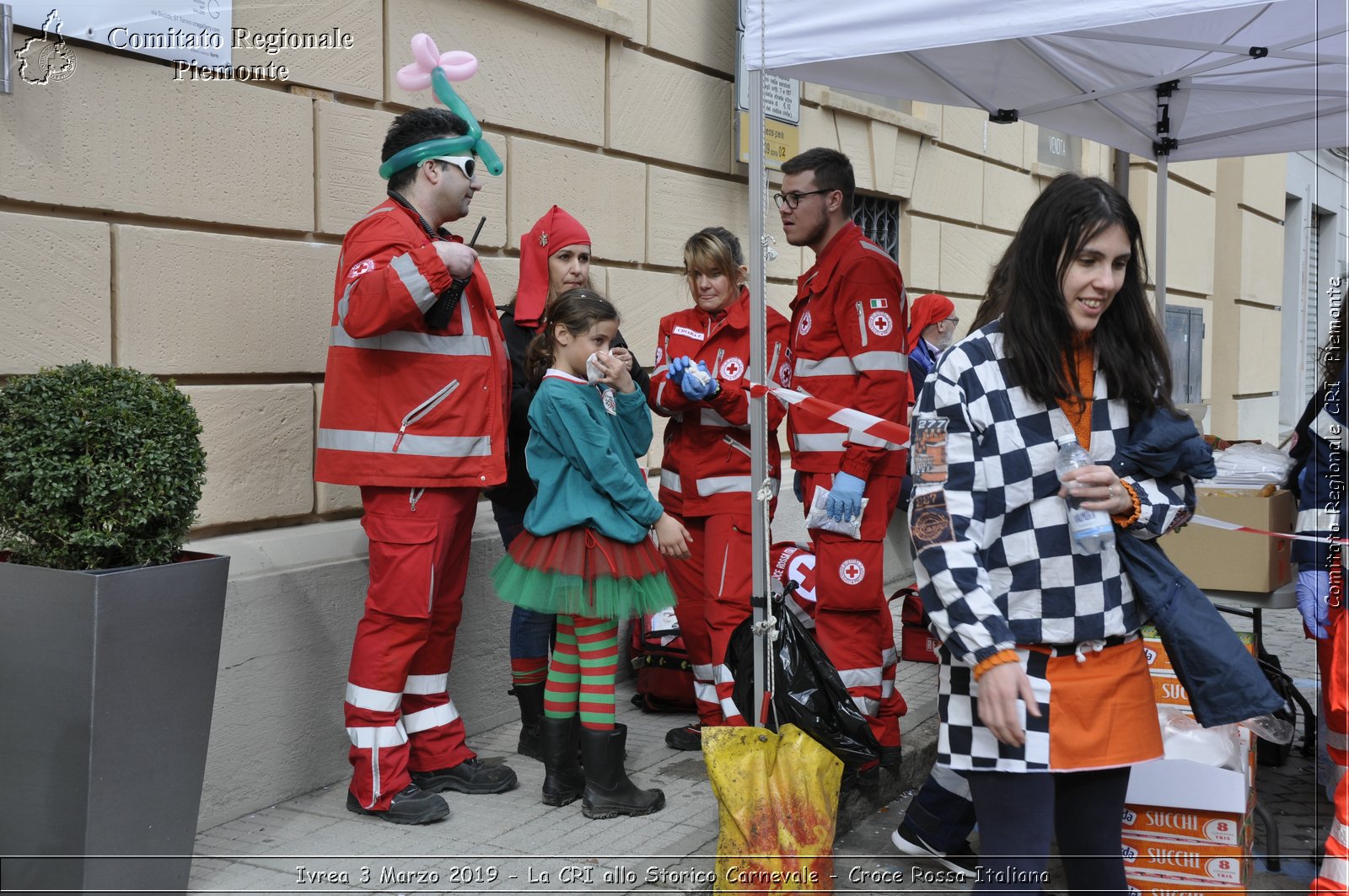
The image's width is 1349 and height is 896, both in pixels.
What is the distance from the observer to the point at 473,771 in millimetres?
4191

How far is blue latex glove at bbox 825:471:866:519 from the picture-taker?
4.07m

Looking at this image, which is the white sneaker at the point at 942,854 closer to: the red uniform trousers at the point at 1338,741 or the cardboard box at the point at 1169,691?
the cardboard box at the point at 1169,691

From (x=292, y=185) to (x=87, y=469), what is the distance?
1.77 metres

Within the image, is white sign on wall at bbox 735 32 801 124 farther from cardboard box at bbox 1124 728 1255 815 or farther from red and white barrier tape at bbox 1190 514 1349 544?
cardboard box at bbox 1124 728 1255 815

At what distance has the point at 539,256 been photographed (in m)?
4.51

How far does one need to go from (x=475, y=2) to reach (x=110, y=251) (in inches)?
82.7

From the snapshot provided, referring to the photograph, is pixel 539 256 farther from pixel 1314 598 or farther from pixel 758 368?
pixel 1314 598

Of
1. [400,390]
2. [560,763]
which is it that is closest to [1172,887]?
[560,763]

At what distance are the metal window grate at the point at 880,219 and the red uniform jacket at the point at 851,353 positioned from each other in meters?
4.14

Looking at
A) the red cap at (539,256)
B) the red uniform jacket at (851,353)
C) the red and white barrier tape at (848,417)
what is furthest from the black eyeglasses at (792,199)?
the red and white barrier tape at (848,417)

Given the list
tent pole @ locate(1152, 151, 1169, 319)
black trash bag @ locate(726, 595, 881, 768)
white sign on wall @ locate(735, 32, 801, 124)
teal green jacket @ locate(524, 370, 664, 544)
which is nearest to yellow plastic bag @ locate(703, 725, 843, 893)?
black trash bag @ locate(726, 595, 881, 768)

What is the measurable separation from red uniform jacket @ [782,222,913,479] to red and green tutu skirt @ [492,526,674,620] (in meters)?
0.79

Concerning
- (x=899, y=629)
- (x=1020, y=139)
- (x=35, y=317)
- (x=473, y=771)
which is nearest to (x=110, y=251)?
(x=35, y=317)

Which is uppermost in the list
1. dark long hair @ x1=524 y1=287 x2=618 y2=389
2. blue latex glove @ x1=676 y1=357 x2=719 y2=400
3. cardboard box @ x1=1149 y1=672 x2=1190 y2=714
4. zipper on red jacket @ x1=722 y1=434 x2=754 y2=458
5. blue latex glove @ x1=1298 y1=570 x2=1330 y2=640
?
dark long hair @ x1=524 y1=287 x2=618 y2=389
